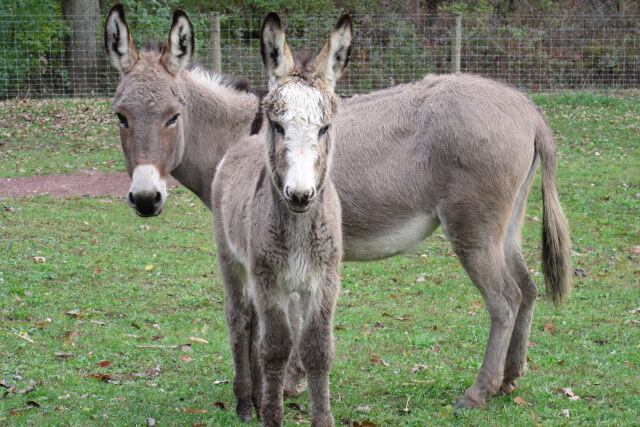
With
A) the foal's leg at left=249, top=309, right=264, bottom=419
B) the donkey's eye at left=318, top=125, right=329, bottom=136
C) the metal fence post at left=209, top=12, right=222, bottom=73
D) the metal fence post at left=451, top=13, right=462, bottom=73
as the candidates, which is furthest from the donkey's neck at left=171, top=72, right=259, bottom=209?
the metal fence post at left=451, top=13, right=462, bottom=73

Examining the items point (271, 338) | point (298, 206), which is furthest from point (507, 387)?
point (298, 206)

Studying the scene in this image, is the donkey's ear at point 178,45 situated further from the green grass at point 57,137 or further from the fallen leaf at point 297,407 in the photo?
the green grass at point 57,137

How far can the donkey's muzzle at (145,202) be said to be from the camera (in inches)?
168

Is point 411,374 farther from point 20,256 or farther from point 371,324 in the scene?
point 20,256

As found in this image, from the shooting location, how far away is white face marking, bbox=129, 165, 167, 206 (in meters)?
4.29

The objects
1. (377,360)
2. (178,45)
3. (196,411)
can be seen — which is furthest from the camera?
(377,360)

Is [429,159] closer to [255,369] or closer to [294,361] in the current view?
[294,361]

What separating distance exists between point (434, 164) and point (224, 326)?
2.68 meters

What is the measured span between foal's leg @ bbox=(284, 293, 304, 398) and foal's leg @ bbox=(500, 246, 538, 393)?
1482mm

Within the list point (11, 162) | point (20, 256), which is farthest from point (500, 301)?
point (11, 162)

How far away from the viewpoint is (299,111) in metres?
3.46

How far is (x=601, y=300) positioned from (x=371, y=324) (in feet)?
7.66

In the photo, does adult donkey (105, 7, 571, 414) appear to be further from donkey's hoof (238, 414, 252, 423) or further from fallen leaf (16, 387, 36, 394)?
fallen leaf (16, 387, 36, 394)

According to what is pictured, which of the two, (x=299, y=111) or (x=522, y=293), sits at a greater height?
(x=299, y=111)
